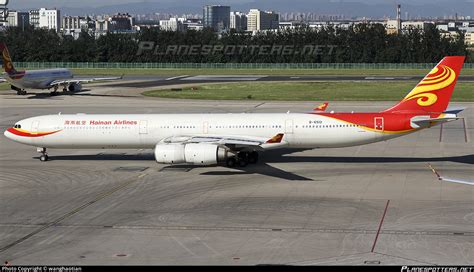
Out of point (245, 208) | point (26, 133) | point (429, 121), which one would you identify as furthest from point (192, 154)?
point (429, 121)

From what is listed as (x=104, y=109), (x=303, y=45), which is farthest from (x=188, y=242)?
(x=303, y=45)

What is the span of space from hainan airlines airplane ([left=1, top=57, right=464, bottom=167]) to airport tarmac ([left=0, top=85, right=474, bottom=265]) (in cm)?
148

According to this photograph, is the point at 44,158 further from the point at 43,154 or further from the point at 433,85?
the point at 433,85

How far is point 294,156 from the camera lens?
1969 inches

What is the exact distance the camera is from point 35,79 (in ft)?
310

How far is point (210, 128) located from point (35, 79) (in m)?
53.9

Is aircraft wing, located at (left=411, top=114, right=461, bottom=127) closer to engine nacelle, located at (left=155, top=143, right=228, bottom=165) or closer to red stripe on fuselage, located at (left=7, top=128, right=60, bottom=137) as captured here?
engine nacelle, located at (left=155, top=143, right=228, bottom=165)

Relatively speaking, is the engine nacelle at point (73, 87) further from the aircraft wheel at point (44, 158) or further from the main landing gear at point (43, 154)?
the aircraft wheel at point (44, 158)

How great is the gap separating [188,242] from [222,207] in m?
6.41

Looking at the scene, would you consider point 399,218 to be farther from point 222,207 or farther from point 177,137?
point 177,137

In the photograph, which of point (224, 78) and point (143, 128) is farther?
point (224, 78)

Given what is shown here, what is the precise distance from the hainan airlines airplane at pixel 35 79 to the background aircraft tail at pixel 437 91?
200 ft

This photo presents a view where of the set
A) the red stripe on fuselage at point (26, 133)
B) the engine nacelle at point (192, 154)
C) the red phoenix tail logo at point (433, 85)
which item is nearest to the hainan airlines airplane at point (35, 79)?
the red stripe on fuselage at point (26, 133)

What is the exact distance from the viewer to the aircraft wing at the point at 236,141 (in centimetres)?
4362
